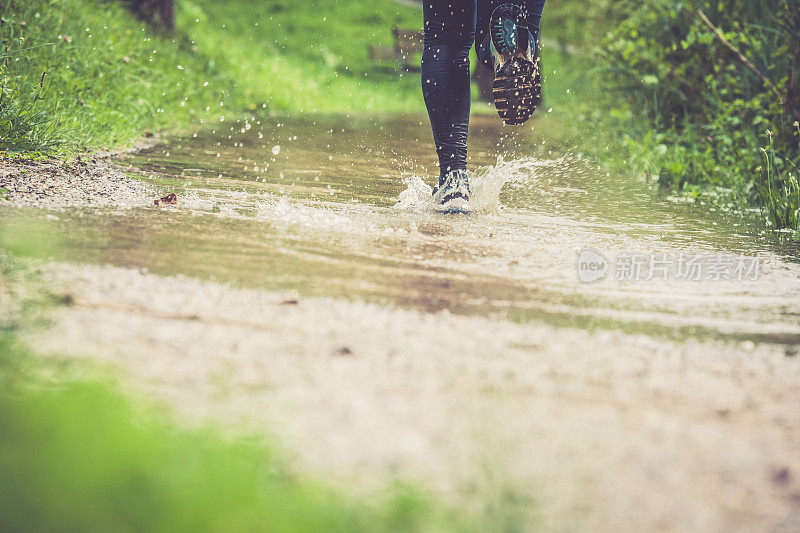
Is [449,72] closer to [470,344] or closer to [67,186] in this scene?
[67,186]

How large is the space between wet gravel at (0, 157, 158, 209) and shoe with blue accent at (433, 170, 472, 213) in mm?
1421

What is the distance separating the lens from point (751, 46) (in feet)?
18.6

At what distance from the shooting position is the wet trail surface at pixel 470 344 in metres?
1.55

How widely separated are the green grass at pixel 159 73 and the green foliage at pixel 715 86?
13.0 feet

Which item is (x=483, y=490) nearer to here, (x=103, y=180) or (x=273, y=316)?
(x=273, y=316)

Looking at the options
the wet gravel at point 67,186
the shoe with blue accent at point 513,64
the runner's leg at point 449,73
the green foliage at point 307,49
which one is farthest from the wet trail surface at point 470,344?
the green foliage at point 307,49

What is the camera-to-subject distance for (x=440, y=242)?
356 cm

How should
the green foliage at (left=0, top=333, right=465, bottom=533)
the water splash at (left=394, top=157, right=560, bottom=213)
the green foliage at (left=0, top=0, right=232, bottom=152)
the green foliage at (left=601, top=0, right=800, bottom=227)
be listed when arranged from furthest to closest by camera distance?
the green foliage at (left=601, top=0, right=800, bottom=227) < the green foliage at (left=0, top=0, right=232, bottom=152) < the water splash at (left=394, top=157, right=560, bottom=213) < the green foliage at (left=0, top=333, right=465, bottom=533)

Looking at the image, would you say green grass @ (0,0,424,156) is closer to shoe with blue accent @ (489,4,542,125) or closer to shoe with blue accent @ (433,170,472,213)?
shoe with blue accent @ (433,170,472,213)

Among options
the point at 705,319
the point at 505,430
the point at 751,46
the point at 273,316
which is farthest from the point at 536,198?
the point at 505,430

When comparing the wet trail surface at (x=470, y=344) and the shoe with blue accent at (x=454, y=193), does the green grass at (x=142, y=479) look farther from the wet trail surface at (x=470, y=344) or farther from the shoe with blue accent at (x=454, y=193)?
the shoe with blue accent at (x=454, y=193)

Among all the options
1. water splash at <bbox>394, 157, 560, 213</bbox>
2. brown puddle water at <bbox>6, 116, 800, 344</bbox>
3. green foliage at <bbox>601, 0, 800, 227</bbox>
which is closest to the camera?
brown puddle water at <bbox>6, 116, 800, 344</bbox>
